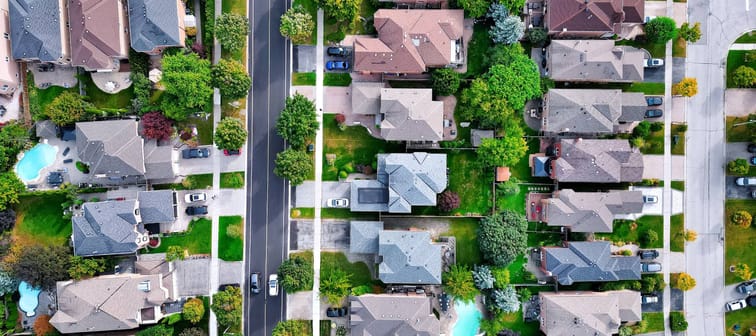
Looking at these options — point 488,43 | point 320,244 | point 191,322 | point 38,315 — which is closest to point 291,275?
point 320,244

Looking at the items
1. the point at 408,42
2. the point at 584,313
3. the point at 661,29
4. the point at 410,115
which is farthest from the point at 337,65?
the point at 584,313

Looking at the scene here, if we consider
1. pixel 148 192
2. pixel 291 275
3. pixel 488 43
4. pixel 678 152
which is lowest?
pixel 291 275

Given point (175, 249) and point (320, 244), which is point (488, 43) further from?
point (175, 249)

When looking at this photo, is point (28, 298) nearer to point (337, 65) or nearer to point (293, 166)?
point (293, 166)

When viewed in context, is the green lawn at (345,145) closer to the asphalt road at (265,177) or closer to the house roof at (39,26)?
the asphalt road at (265,177)

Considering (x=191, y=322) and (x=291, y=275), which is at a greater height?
(x=291, y=275)

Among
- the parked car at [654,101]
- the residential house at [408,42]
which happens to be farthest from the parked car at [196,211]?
the parked car at [654,101]

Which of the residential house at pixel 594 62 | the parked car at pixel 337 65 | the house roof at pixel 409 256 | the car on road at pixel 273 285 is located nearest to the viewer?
the house roof at pixel 409 256
